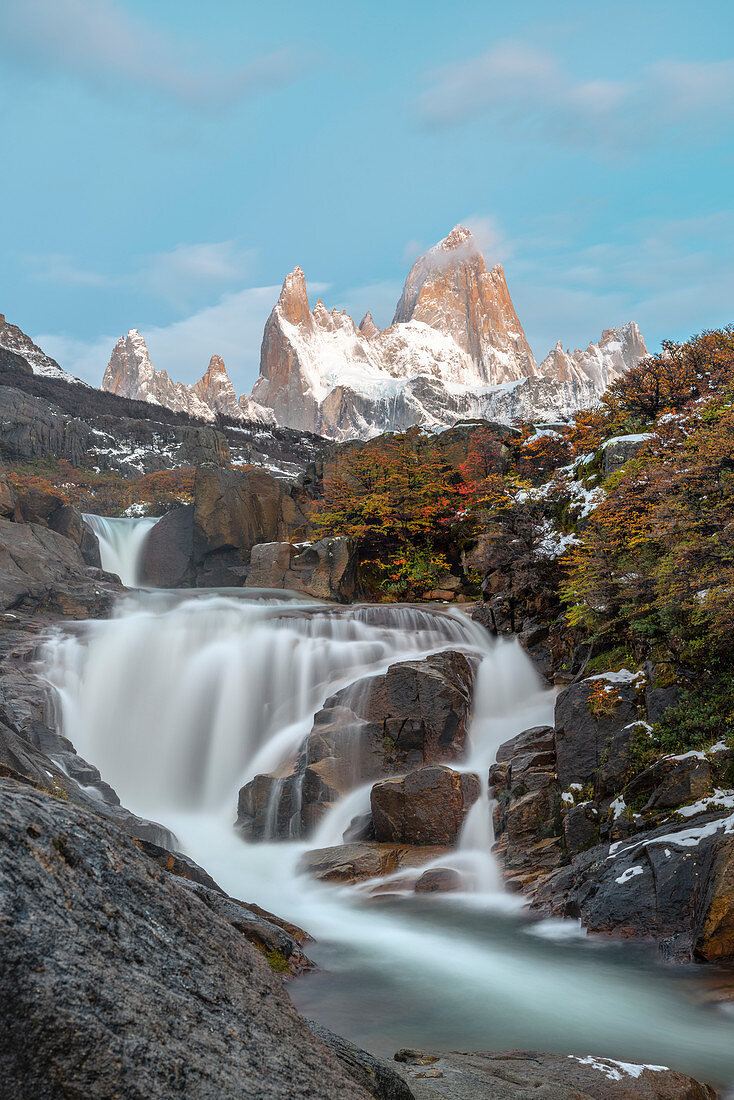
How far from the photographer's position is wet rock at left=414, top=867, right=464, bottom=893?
39.1 feet

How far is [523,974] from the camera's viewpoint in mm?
8703

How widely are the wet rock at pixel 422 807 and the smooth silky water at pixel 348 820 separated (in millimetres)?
423

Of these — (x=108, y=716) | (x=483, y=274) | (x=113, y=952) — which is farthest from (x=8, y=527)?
(x=483, y=274)

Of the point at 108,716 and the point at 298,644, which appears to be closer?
the point at 108,716

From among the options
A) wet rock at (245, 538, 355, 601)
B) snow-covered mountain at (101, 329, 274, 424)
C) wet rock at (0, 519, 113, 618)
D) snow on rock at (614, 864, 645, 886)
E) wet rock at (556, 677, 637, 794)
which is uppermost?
snow-covered mountain at (101, 329, 274, 424)

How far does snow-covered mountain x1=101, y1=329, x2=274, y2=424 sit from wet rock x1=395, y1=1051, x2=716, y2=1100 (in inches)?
4704

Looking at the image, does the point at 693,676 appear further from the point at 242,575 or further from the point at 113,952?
the point at 242,575

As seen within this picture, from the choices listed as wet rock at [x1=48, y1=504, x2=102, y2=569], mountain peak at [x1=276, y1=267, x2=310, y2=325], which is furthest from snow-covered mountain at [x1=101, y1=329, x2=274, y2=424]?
→ wet rock at [x1=48, y1=504, x2=102, y2=569]

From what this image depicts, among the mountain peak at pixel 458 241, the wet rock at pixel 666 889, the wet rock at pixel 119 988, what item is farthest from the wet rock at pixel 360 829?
the mountain peak at pixel 458 241

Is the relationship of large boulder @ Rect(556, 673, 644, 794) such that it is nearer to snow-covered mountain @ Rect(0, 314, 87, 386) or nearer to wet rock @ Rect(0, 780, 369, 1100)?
wet rock @ Rect(0, 780, 369, 1100)

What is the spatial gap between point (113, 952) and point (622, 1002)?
24.2 ft

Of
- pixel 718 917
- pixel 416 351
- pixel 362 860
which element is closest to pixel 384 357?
pixel 416 351

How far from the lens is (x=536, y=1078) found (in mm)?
4902

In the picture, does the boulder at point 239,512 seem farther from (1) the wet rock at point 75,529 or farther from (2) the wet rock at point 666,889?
(2) the wet rock at point 666,889
